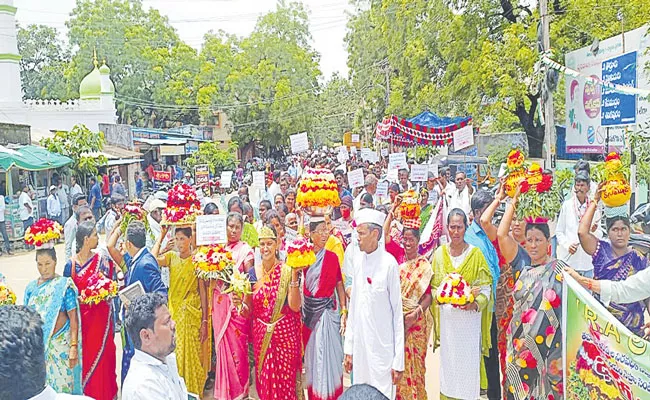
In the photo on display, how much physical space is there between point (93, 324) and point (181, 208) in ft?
4.38

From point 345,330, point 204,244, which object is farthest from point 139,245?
point 345,330

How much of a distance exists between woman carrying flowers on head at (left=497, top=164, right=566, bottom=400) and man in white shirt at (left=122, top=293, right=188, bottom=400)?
Answer: 241 centimetres

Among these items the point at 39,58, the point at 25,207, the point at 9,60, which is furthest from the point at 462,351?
the point at 39,58

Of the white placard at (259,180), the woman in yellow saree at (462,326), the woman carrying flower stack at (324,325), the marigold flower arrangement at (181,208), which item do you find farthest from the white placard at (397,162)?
the woman in yellow saree at (462,326)

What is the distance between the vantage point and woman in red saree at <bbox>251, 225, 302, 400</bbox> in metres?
5.16

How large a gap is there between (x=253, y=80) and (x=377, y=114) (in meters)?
11.8

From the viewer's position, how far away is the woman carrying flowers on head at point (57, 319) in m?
4.79

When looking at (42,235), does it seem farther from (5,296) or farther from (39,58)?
(39,58)

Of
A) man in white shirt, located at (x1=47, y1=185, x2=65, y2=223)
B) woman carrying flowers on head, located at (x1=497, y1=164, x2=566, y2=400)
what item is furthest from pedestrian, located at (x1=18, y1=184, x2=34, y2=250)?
woman carrying flowers on head, located at (x1=497, y1=164, x2=566, y2=400)

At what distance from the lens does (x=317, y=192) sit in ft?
17.8

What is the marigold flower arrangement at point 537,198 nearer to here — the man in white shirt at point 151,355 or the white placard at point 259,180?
the man in white shirt at point 151,355

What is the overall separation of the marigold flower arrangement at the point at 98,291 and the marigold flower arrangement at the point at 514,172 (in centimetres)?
336

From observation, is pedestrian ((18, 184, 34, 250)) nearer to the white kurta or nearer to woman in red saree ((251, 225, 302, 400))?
woman in red saree ((251, 225, 302, 400))

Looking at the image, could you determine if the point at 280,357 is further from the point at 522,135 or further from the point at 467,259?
the point at 522,135
